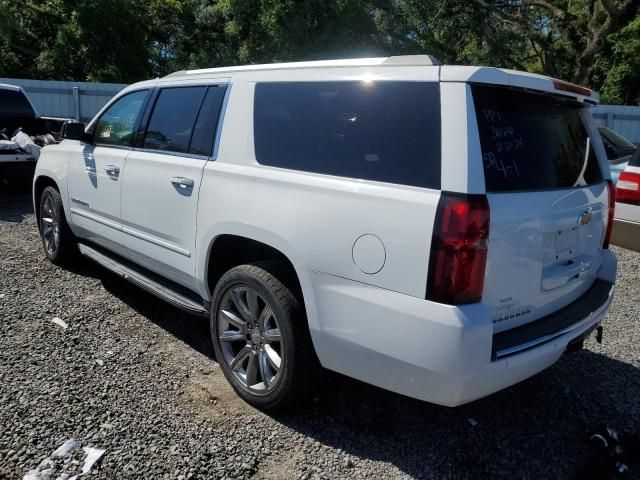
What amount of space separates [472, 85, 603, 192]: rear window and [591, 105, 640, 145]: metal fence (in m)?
13.3

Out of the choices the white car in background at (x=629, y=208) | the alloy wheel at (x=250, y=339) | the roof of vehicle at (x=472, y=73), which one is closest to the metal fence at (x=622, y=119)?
the white car in background at (x=629, y=208)

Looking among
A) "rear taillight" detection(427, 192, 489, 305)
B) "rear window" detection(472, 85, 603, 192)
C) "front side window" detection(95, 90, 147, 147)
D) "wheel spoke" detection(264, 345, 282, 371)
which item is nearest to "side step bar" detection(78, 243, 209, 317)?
"wheel spoke" detection(264, 345, 282, 371)

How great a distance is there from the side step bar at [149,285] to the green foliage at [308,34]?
12746 mm

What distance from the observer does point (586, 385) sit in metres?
3.69

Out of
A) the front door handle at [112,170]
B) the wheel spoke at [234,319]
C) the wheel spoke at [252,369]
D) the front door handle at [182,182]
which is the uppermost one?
the front door handle at [182,182]

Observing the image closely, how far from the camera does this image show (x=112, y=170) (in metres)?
4.37

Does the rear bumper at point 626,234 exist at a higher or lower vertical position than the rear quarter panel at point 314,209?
lower

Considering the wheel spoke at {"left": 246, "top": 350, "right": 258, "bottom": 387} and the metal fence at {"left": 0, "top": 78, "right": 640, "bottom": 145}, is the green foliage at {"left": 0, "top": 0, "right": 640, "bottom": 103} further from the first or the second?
the wheel spoke at {"left": 246, "top": 350, "right": 258, "bottom": 387}

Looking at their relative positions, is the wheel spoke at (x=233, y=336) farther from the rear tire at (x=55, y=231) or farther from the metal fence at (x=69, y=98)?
the metal fence at (x=69, y=98)

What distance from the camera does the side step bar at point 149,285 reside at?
3610 mm

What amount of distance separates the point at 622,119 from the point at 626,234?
10805 millimetres

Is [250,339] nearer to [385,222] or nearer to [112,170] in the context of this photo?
[385,222]

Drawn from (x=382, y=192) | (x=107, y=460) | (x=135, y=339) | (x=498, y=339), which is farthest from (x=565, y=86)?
(x=135, y=339)

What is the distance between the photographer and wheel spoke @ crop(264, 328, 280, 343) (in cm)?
302
